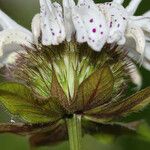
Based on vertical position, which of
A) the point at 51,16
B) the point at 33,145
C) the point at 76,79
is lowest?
the point at 33,145

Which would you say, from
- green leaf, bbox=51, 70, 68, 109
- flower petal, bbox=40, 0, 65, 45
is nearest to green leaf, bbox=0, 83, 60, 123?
green leaf, bbox=51, 70, 68, 109

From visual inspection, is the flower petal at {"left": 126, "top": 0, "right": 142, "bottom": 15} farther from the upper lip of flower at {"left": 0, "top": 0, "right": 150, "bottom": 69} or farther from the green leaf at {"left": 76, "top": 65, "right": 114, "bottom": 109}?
the green leaf at {"left": 76, "top": 65, "right": 114, "bottom": 109}

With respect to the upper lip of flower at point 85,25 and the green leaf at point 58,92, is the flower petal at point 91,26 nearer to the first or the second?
the upper lip of flower at point 85,25

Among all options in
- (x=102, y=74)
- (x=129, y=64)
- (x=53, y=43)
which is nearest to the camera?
(x=102, y=74)

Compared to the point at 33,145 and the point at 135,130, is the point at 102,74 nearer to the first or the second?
the point at 135,130

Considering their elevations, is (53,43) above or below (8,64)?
above

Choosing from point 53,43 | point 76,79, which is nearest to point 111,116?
point 76,79
